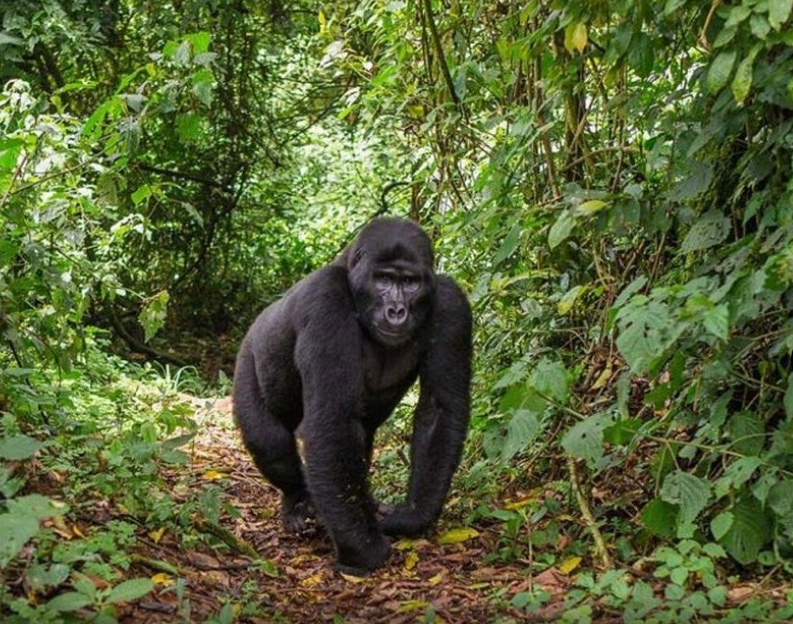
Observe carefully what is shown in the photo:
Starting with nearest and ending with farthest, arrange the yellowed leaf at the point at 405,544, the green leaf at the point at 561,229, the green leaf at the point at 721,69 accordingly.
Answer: the green leaf at the point at 721,69
the green leaf at the point at 561,229
the yellowed leaf at the point at 405,544

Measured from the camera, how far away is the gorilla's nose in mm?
4656

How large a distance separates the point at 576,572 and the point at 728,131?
5.63 feet

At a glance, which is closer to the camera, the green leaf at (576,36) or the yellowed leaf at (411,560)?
the green leaf at (576,36)

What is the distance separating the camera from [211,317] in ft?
41.2

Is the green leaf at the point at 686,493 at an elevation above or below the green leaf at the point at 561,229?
below

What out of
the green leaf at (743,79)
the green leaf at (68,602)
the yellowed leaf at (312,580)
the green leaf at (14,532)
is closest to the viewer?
the green leaf at (14,532)

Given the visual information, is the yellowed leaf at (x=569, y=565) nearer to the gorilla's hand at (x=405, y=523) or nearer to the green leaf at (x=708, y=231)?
the gorilla's hand at (x=405, y=523)

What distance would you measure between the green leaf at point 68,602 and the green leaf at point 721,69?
2418 millimetres

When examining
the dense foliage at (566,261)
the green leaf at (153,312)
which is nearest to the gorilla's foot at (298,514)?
the dense foliage at (566,261)

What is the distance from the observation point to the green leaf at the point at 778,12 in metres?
2.94

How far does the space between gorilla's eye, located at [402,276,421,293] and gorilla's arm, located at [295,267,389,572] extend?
29 cm

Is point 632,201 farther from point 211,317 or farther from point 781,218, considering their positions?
point 211,317

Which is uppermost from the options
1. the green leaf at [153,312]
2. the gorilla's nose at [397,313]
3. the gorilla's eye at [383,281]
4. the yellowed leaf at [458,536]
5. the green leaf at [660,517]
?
the green leaf at [153,312]

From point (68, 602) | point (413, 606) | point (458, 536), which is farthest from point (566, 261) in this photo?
point (68, 602)
